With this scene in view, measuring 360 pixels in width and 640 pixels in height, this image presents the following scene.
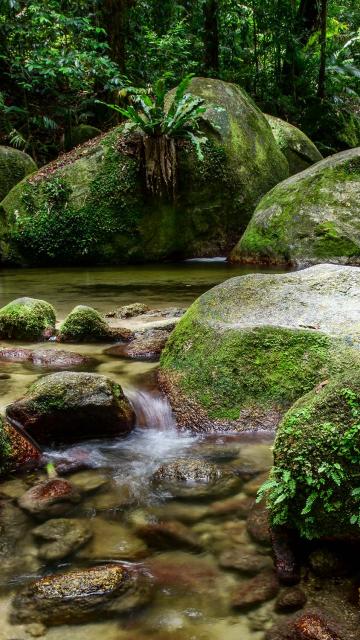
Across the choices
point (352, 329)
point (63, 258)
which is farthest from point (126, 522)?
point (63, 258)

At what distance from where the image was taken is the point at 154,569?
2.13 metres

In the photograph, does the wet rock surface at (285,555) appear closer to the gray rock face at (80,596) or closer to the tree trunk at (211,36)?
the gray rock face at (80,596)

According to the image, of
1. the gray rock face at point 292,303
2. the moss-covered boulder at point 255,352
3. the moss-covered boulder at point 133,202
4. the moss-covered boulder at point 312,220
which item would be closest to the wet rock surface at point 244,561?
the moss-covered boulder at point 255,352

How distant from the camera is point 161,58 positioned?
14969 millimetres

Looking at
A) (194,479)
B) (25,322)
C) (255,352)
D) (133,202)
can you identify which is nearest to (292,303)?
(255,352)

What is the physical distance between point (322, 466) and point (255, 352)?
4.91ft

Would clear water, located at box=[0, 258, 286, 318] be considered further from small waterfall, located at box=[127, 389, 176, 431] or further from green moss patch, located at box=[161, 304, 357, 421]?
green moss patch, located at box=[161, 304, 357, 421]

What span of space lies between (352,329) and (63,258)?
781 cm

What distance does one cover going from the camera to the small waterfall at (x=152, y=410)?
11.4 feet

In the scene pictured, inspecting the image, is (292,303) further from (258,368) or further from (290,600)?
(290,600)

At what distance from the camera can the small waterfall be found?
3471 mm

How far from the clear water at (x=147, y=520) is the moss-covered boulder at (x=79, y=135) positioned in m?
10.5

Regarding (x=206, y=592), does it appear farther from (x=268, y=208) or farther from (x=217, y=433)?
(x=268, y=208)

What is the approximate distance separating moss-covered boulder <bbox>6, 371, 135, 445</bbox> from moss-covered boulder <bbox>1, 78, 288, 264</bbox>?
7.26 m
